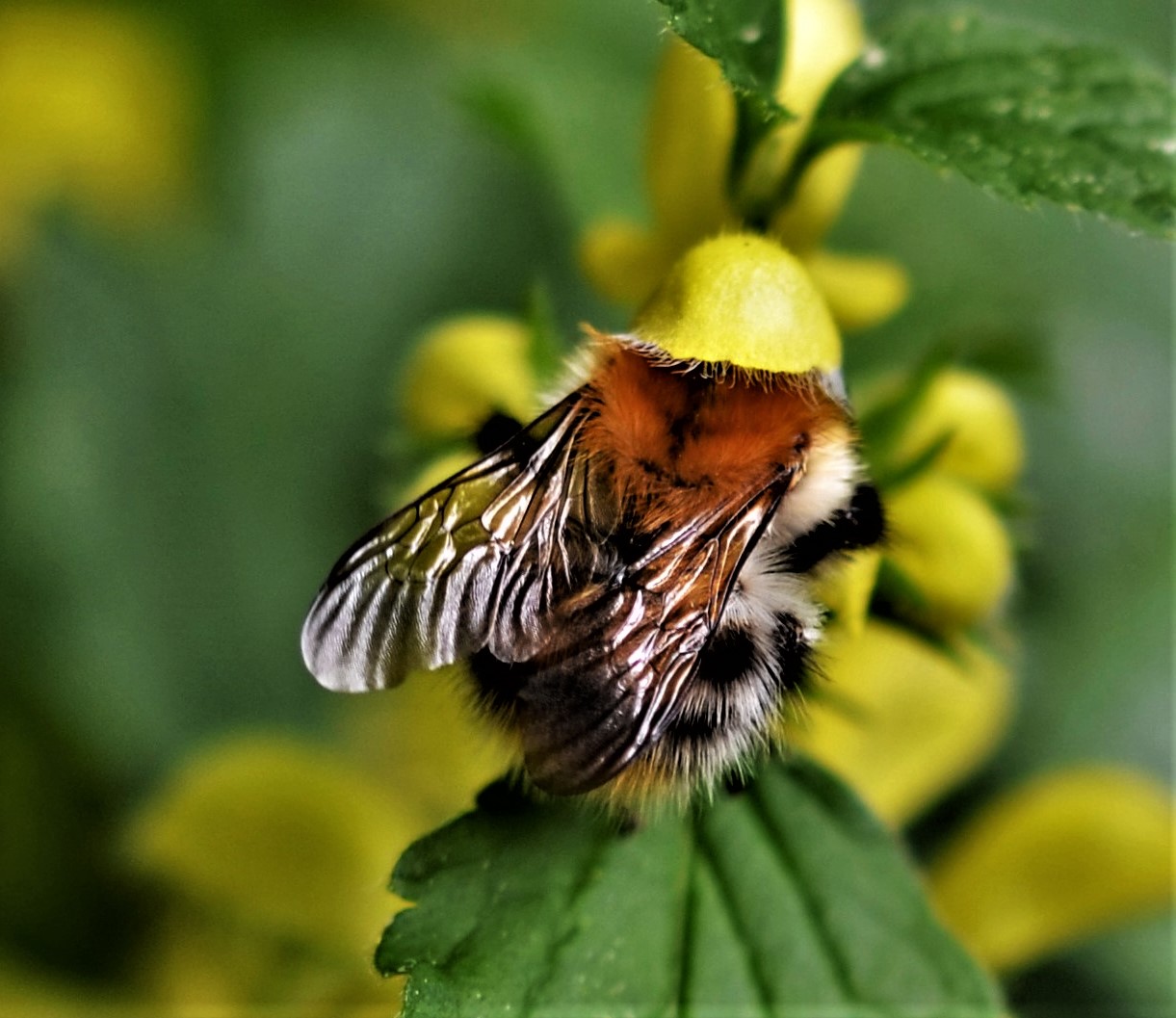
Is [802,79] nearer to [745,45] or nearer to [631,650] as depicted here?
[745,45]

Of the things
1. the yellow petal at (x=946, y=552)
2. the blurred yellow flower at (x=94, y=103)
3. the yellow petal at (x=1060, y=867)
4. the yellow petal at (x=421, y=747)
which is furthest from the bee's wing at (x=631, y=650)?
the blurred yellow flower at (x=94, y=103)

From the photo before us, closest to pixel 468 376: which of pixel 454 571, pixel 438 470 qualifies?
pixel 438 470

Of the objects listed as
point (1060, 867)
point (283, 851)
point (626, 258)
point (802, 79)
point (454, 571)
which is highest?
point (802, 79)

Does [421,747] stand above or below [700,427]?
below

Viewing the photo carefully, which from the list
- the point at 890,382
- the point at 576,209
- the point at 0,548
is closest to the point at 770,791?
the point at 890,382

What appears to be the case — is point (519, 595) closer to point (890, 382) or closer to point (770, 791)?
point (770, 791)

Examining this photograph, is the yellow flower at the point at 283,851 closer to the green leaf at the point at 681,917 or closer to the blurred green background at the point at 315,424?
the blurred green background at the point at 315,424
